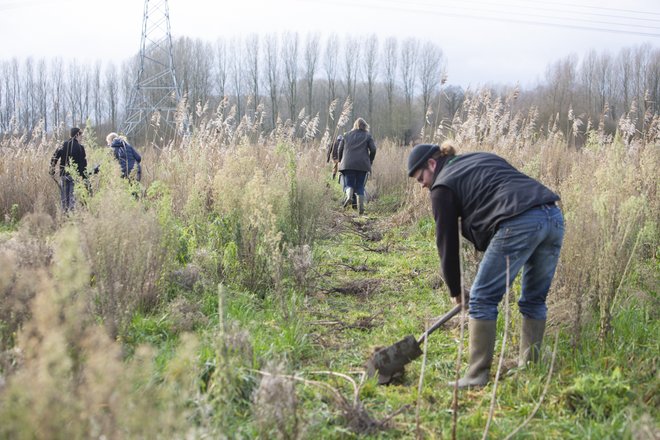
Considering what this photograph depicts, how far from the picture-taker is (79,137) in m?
9.34

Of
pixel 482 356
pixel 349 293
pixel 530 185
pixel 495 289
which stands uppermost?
pixel 530 185

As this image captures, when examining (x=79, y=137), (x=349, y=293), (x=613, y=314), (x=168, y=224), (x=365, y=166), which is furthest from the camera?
(x=365, y=166)

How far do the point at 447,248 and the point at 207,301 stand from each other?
2.13 m

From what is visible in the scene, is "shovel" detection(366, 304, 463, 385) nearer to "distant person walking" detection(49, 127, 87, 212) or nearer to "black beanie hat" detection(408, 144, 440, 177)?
"black beanie hat" detection(408, 144, 440, 177)

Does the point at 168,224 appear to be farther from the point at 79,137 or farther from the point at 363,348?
the point at 79,137

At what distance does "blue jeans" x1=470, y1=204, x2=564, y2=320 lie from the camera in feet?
10.4

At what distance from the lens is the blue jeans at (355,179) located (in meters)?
10.9

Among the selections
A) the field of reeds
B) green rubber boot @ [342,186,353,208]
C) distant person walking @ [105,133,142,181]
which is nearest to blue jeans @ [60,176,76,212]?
distant person walking @ [105,133,142,181]

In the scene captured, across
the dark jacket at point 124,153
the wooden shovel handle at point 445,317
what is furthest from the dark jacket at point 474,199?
the dark jacket at point 124,153

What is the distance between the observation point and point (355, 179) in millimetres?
11094

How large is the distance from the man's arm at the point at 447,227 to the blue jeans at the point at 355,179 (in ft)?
24.9

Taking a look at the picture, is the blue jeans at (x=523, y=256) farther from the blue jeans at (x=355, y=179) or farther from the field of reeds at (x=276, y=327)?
the blue jeans at (x=355, y=179)

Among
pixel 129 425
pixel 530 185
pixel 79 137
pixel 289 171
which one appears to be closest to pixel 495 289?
pixel 530 185

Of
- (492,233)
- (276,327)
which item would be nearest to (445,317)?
(492,233)
